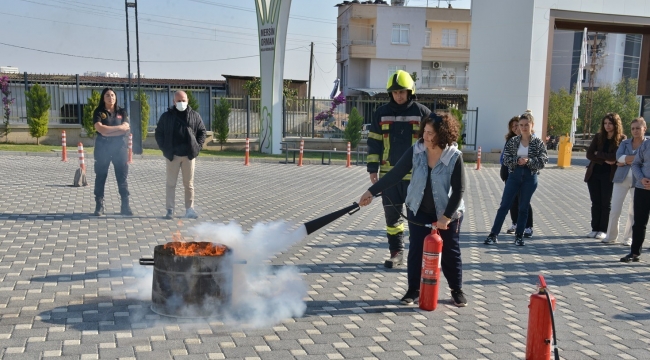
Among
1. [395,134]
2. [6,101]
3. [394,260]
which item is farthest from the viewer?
[6,101]

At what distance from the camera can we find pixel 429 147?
5762 millimetres

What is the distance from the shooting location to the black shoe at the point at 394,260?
24.9 ft

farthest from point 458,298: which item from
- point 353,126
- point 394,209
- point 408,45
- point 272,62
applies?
point 408,45

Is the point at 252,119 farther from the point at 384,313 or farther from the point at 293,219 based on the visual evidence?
the point at 384,313

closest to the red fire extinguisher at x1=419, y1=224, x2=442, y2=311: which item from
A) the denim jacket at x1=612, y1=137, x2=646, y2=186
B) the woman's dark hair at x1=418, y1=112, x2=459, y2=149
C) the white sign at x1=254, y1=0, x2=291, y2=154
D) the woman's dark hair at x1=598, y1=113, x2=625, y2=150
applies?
the woman's dark hair at x1=418, y1=112, x2=459, y2=149

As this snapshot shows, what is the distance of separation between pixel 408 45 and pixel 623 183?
53855 mm

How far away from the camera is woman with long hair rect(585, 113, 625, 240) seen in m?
9.79

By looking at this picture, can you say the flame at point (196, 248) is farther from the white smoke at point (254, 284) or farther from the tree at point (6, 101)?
the tree at point (6, 101)

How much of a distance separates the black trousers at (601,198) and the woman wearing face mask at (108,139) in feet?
26.2

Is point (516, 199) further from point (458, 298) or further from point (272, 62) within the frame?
point (272, 62)

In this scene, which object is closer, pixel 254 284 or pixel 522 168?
pixel 254 284

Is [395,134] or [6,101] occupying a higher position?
[6,101]

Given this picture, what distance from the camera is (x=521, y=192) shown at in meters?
9.46

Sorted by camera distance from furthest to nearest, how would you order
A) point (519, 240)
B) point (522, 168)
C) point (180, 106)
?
point (180, 106)
point (519, 240)
point (522, 168)
